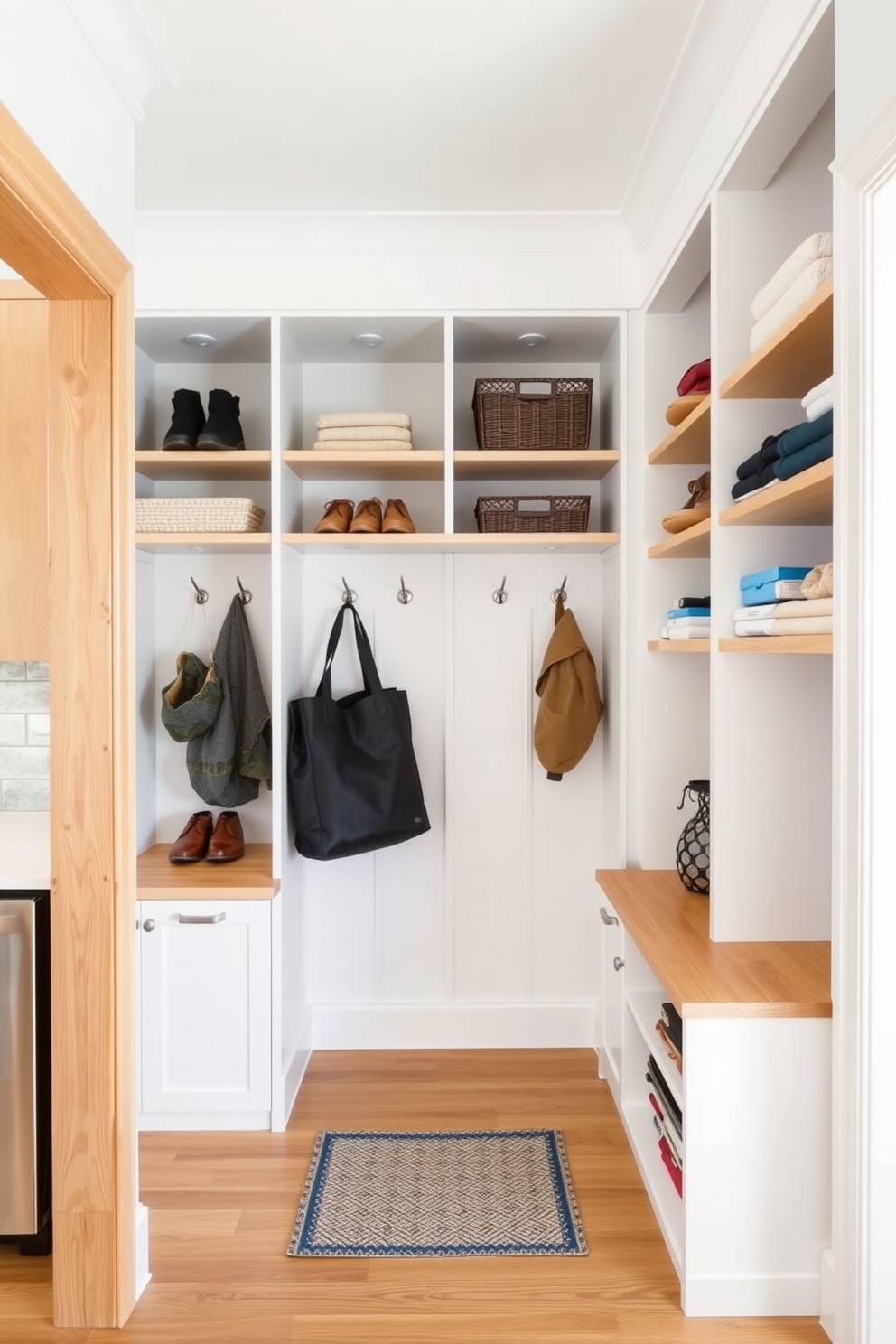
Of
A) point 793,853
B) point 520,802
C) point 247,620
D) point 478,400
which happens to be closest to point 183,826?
point 247,620

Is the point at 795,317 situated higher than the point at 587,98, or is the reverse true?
the point at 587,98

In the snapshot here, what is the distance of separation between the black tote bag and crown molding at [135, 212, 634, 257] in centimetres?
113

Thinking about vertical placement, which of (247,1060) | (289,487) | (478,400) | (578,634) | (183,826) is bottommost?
(247,1060)

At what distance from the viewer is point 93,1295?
194cm

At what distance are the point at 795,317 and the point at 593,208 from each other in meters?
1.23

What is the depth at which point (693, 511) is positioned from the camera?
248cm

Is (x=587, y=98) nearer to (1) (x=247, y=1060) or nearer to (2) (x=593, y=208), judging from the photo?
(2) (x=593, y=208)

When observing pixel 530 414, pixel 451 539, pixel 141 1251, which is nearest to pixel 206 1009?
pixel 141 1251

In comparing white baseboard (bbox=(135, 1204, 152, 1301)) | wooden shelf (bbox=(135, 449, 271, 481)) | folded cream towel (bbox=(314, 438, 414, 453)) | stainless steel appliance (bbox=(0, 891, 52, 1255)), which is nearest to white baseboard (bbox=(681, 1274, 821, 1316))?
white baseboard (bbox=(135, 1204, 152, 1301))

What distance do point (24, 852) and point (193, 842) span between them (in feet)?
2.47

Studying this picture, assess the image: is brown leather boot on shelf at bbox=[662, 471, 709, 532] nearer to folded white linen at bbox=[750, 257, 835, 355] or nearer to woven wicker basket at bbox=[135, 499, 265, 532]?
folded white linen at bbox=[750, 257, 835, 355]

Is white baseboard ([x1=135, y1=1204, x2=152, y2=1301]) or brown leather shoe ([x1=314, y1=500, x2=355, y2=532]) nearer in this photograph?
white baseboard ([x1=135, y1=1204, x2=152, y2=1301])

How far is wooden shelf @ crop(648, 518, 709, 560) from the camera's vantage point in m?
2.39

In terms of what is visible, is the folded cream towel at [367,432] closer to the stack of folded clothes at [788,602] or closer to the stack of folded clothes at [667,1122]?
the stack of folded clothes at [788,602]
